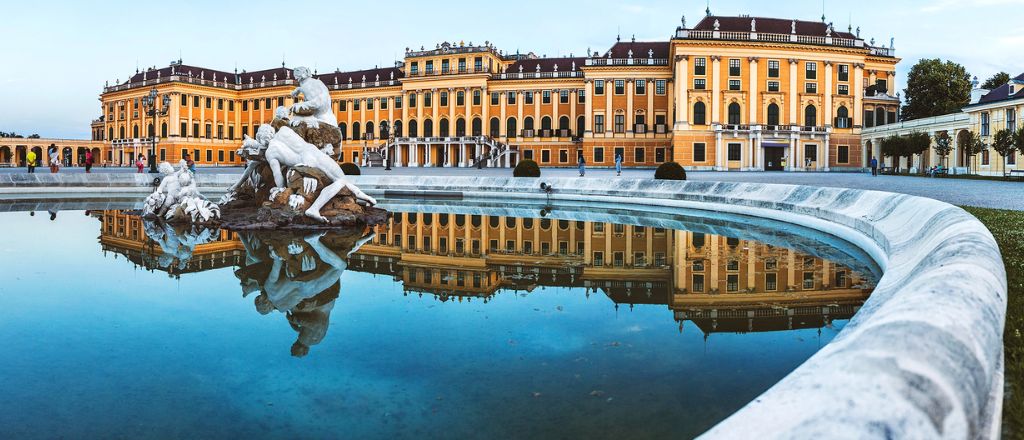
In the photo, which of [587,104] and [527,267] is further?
[587,104]

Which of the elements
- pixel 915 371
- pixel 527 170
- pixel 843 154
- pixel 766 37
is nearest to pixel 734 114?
pixel 766 37

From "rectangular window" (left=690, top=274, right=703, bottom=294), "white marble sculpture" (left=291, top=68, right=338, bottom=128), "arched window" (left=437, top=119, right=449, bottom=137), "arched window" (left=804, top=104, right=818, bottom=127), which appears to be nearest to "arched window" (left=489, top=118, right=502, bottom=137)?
"arched window" (left=437, top=119, right=449, bottom=137)

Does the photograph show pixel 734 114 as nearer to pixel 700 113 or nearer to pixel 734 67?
pixel 700 113

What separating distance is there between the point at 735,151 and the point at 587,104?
13.4 m

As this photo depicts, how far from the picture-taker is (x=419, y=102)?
64125 millimetres

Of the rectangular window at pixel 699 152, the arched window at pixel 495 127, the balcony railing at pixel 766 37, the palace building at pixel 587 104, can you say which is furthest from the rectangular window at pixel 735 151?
the arched window at pixel 495 127

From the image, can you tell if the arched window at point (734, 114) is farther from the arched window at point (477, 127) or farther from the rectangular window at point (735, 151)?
the arched window at point (477, 127)

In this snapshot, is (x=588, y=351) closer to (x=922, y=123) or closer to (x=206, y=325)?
(x=206, y=325)

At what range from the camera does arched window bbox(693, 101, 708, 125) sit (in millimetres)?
47500

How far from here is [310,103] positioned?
11.8 metres

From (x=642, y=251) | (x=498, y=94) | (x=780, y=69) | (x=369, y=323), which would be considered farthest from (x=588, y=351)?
(x=498, y=94)

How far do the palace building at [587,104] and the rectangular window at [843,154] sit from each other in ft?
0.44

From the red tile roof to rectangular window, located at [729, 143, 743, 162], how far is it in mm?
7904

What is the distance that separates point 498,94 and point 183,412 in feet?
197
